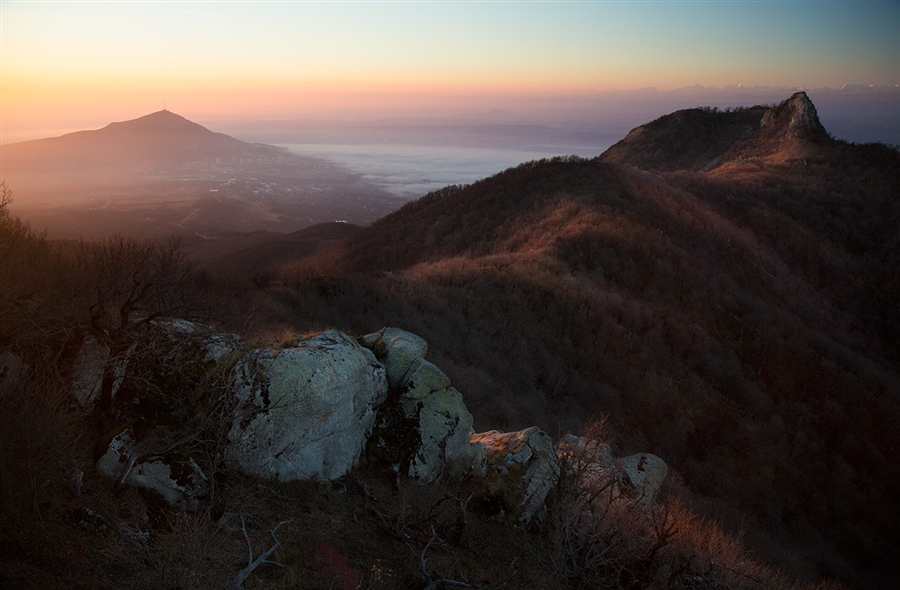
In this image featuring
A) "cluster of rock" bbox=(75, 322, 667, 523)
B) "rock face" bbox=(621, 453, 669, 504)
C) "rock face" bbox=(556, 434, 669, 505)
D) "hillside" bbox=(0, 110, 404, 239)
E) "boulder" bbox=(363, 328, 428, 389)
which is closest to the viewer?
"cluster of rock" bbox=(75, 322, 667, 523)

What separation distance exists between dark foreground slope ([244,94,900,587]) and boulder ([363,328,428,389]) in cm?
631

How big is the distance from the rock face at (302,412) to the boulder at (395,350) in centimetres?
112

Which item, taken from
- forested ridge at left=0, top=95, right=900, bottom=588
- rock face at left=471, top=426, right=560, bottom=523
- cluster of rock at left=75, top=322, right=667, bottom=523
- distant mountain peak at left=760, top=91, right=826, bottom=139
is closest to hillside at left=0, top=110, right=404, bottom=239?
forested ridge at left=0, top=95, right=900, bottom=588

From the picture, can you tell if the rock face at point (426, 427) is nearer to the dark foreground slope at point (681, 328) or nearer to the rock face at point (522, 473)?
the rock face at point (522, 473)

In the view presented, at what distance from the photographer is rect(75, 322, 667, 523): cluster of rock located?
7.30 m

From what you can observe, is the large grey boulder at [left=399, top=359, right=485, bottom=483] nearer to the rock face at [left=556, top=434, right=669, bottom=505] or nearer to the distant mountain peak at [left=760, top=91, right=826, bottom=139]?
the rock face at [left=556, top=434, right=669, bottom=505]

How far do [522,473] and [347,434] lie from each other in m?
3.83

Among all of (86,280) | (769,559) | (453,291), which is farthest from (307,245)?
(769,559)

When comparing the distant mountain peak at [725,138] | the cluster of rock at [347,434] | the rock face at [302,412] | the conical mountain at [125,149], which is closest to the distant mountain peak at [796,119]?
the distant mountain peak at [725,138]

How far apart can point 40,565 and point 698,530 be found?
11.6 metres

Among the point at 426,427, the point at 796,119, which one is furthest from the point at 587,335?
the point at 796,119

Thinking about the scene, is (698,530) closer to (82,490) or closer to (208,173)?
(82,490)

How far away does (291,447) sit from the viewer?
27.4ft

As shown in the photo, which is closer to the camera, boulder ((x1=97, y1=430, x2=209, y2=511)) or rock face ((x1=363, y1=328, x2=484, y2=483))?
boulder ((x1=97, y1=430, x2=209, y2=511))
